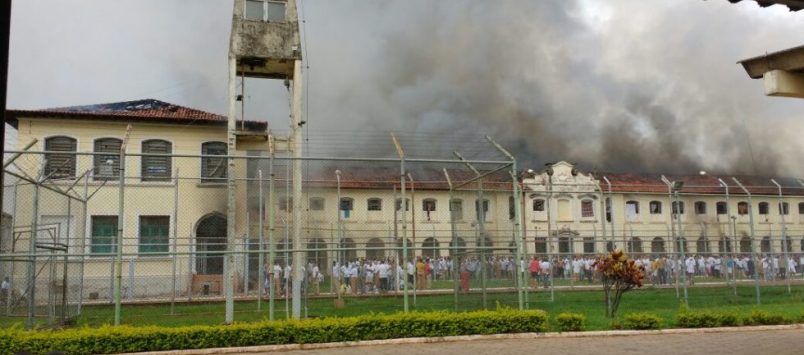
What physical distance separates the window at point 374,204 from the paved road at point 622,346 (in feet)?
47.4

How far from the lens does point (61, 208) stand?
2141cm

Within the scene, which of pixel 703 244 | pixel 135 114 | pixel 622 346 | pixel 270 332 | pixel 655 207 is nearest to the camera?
pixel 622 346

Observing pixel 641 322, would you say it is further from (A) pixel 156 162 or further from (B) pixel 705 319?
(A) pixel 156 162

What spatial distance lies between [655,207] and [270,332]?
4101cm

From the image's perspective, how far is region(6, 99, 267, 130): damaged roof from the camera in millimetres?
30448

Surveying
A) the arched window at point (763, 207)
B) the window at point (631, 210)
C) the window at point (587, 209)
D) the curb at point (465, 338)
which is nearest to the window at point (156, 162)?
the curb at point (465, 338)

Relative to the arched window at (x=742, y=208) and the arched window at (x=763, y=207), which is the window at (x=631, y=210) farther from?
the arched window at (x=763, y=207)

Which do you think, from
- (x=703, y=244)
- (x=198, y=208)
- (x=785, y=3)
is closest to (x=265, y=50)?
(x=198, y=208)

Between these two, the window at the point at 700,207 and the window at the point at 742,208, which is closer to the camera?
the window at the point at 700,207

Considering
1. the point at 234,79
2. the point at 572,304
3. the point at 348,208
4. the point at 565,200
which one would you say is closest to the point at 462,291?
the point at 572,304

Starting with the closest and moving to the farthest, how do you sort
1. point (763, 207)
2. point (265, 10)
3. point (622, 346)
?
point (622, 346)
point (265, 10)
point (763, 207)

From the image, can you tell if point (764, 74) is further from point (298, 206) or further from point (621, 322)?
point (298, 206)

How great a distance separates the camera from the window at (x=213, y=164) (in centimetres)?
2213

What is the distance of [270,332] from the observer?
11.8m
